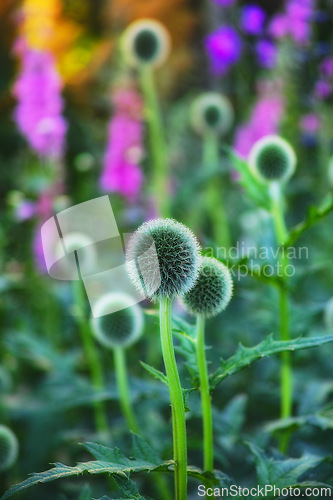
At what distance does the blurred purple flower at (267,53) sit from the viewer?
315cm

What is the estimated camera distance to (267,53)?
3.15 metres

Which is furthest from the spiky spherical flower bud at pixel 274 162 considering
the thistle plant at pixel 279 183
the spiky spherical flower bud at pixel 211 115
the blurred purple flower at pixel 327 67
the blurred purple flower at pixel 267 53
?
the blurred purple flower at pixel 267 53

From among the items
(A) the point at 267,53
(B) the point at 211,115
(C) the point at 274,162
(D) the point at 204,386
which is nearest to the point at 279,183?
(C) the point at 274,162

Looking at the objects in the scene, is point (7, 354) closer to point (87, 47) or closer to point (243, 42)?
point (243, 42)

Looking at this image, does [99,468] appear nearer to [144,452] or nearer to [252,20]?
[144,452]

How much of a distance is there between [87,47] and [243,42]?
370 centimetres

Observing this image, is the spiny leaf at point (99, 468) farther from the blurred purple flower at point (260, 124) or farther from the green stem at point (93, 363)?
the blurred purple flower at point (260, 124)

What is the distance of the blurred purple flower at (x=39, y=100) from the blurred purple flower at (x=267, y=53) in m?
1.30

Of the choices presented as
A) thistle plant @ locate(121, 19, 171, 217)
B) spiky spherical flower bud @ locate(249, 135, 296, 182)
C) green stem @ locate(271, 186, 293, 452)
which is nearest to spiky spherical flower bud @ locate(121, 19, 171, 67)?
thistle plant @ locate(121, 19, 171, 217)

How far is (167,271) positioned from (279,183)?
2.74 ft

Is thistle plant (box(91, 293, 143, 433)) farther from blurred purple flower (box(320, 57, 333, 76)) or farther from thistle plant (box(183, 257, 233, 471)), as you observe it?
blurred purple flower (box(320, 57, 333, 76))

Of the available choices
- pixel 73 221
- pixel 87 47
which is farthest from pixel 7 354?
pixel 87 47

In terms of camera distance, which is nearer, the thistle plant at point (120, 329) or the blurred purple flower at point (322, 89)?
the thistle plant at point (120, 329)

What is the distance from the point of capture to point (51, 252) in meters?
2.12
